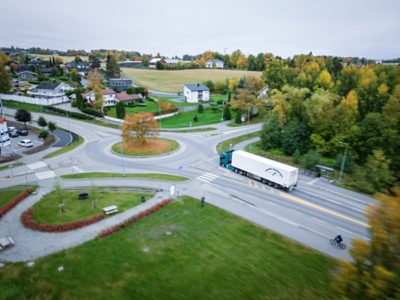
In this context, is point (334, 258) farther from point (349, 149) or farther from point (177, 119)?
point (177, 119)

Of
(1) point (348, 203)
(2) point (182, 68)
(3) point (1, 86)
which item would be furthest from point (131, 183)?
(2) point (182, 68)

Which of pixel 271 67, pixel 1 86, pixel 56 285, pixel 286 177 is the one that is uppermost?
pixel 271 67

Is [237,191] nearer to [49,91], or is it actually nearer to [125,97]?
[125,97]

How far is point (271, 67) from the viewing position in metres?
71.9

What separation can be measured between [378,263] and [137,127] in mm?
36588

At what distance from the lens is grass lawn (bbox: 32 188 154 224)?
2527 cm

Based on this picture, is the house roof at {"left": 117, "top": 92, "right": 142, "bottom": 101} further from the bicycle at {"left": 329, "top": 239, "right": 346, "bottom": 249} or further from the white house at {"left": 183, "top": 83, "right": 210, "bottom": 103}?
the bicycle at {"left": 329, "top": 239, "right": 346, "bottom": 249}

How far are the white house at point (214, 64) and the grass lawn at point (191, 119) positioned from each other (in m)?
91.7

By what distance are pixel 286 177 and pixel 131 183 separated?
18830 millimetres

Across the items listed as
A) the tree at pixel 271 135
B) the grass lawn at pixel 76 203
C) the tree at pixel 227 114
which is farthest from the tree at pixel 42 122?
the tree at pixel 271 135

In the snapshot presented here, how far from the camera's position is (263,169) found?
33406 millimetres

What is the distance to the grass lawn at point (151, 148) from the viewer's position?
4300cm

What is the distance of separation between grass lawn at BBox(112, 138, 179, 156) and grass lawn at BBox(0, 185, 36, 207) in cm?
1472

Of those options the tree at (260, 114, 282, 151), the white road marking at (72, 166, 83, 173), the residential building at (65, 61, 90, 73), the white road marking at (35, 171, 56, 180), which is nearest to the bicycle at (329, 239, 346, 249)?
the tree at (260, 114, 282, 151)
